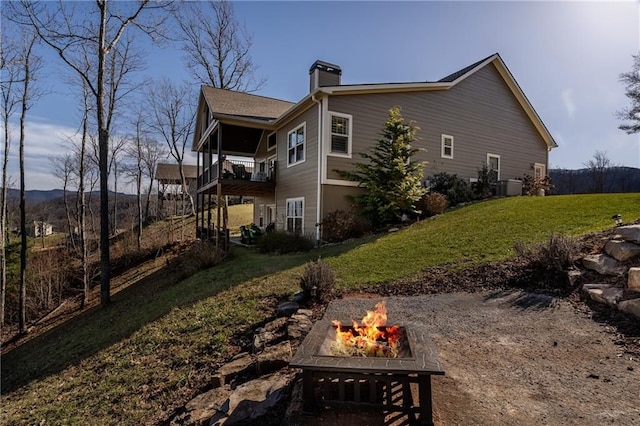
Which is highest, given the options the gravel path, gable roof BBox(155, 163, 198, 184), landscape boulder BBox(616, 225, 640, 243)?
gable roof BBox(155, 163, 198, 184)

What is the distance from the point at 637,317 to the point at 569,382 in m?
1.88

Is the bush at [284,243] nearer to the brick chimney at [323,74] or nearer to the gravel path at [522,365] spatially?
the gravel path at [522,365]

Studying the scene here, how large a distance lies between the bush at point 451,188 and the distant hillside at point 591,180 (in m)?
17.5

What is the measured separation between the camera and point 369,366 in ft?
8.37

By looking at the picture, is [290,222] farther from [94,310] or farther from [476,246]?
[476,246]

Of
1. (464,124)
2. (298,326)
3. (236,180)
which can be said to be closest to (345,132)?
(236,180)

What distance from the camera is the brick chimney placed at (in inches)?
634

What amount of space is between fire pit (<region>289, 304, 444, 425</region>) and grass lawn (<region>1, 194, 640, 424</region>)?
223 cm

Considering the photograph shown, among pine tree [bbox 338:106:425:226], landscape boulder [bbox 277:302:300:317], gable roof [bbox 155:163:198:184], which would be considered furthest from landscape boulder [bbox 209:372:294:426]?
gable roof [bbox 155:163:198:184]

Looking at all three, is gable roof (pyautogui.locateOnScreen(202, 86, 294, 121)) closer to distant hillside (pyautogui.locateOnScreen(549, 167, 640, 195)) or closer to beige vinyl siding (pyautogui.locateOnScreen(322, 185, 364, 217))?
beige vinyl siding (pyautogui.locateOnScreen(322, 185, 364, 217))

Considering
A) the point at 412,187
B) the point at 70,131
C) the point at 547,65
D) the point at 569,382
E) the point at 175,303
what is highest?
the point at 547,65

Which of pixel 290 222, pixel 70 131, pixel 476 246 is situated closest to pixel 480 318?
pixel 476 246

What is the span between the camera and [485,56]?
1716 cm

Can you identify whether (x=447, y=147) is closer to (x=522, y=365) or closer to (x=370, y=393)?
(x=522, y=365)
